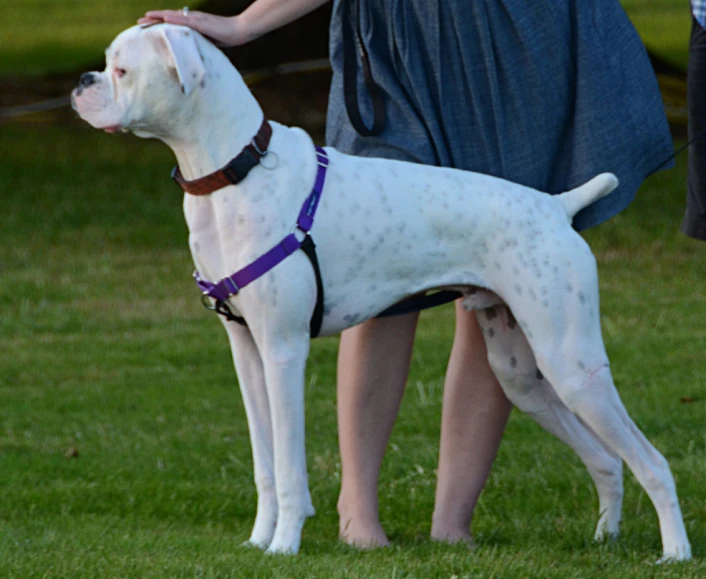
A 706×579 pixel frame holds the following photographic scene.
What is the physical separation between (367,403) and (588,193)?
3.03 ft

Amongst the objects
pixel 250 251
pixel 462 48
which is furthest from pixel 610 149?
pixel 250 251

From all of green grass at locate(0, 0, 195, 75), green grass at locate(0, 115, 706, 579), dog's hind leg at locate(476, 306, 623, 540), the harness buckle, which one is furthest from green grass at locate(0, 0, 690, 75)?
the harness buckle

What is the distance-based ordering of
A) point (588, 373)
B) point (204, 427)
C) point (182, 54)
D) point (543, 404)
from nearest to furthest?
point (182, 54) < point (588, 373) < point (543, 404) < point (204, 427)

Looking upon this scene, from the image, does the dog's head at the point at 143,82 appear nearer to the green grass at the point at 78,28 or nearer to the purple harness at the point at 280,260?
the purple harness at the point at 280,260

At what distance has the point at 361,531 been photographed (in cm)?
401

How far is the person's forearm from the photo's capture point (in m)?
3.56

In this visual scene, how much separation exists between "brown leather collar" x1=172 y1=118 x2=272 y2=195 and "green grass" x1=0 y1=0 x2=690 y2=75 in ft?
48.3

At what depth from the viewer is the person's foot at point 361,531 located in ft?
13.0

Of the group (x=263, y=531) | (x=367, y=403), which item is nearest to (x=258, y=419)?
(x=263, y=531)

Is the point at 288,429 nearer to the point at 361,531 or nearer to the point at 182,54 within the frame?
the point at 361,531

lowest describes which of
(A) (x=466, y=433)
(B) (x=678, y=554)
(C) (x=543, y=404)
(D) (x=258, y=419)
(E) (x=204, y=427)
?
(E) (x=204, y=427)

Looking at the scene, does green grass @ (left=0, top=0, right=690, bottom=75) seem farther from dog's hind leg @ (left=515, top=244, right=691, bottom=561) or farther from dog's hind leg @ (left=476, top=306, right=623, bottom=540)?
dog's hind leg @ (left=515, top=244, right=691, bottom=561)

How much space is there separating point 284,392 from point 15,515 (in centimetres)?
144

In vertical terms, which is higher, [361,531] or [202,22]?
[202,22]
